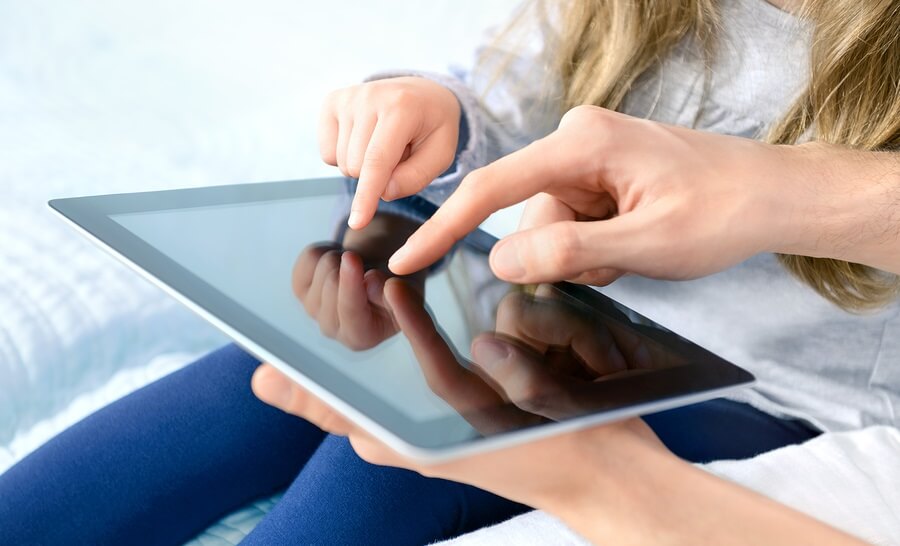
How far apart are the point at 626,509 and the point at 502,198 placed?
157mm

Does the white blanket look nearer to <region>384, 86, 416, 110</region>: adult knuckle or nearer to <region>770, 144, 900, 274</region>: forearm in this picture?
<region>770, 144, 900, 274</region>: forearm

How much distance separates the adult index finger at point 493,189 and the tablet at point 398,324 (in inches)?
1.3

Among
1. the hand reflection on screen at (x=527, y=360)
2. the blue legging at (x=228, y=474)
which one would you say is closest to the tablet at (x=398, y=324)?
the hand reflection on screen at (x=527, y=360)

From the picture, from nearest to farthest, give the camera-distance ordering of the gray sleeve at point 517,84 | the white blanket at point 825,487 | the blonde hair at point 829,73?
the white blanket at point 825,487
the blonde hair at point 829,73
the gray sleeve at point 517,84

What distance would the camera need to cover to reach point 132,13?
4.77 ft

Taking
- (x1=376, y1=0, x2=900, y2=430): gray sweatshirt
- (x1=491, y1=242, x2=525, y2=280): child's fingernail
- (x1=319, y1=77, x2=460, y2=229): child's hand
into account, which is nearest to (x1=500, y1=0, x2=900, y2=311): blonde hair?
(x1=376, y1=0, x2=900, y2=430): gray sweatshirt

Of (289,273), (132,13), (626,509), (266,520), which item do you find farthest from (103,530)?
(132,13)

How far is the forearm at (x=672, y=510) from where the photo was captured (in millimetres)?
383

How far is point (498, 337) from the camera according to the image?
0.38 m

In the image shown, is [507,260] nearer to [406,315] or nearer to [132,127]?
[406,315]

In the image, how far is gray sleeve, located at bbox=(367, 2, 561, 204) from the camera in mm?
671

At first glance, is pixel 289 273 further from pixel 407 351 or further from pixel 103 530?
pixel 103 530

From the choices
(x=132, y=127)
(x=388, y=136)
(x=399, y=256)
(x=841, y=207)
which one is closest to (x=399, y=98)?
(x=388, y=136)

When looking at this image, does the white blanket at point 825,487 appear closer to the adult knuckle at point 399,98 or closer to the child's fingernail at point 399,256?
the child's fingernail at point 399,256
